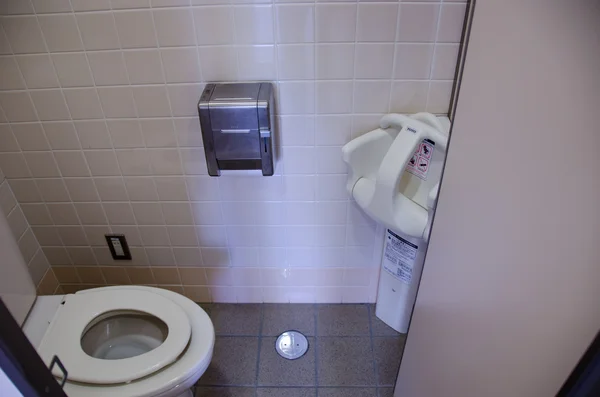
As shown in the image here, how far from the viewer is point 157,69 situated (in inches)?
51.7

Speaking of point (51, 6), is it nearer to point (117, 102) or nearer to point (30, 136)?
point (117, 102)

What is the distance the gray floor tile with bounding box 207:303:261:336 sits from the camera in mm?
1767

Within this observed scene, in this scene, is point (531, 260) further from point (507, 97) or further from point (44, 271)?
point (44, 271)

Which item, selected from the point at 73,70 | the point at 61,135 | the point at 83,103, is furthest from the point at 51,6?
the point at 61,135

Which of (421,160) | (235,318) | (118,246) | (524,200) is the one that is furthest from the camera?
(235,318)

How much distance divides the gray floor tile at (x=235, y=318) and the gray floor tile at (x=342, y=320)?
0.26 m

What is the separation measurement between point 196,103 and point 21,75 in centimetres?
53

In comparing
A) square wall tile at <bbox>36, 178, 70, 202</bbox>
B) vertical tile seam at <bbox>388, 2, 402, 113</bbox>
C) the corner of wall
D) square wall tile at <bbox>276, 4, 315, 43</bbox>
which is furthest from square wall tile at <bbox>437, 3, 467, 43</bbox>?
the corner of wall

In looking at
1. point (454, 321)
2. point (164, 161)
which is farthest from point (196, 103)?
point (454, 321)

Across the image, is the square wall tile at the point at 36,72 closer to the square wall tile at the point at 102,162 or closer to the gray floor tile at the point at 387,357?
the square wall tile at the point at 102,162

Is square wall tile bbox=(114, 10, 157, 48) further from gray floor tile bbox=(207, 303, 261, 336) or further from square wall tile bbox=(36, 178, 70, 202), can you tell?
gray floor tile bbox=(207, 303, 261, 336)

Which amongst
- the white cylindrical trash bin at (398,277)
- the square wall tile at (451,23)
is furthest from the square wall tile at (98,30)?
the white cylindrical trash bin at (398,277)

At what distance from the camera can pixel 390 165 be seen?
128 centimetres

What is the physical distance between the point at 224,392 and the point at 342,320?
1.75ft
